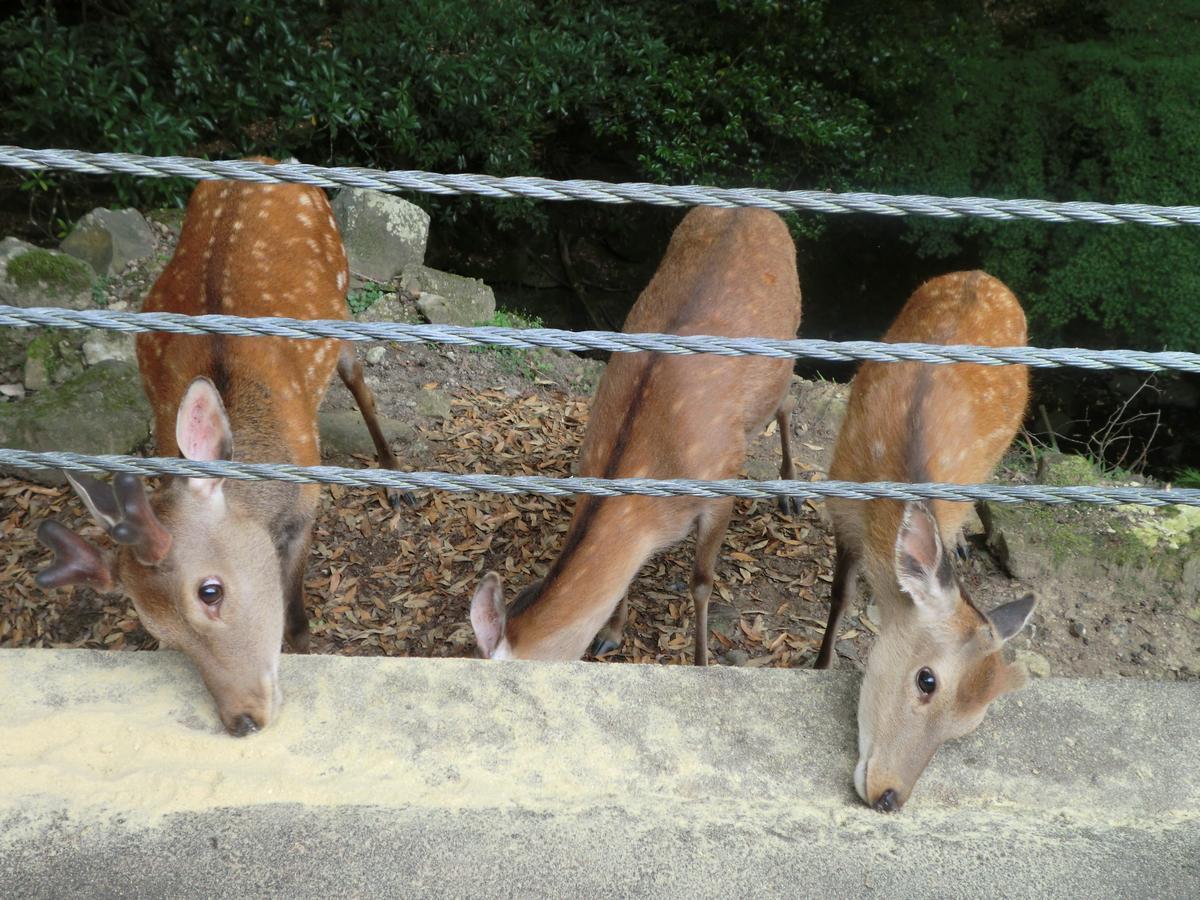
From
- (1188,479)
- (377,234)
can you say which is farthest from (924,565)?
(377,234)

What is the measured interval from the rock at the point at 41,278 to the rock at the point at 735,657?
153 inches

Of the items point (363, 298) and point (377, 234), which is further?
point (377, 234)

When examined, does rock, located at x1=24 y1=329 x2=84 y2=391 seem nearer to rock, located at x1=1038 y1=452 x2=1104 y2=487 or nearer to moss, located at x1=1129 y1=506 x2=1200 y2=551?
rock, located at x1=1038 y1=452 x2=1104 y2=487

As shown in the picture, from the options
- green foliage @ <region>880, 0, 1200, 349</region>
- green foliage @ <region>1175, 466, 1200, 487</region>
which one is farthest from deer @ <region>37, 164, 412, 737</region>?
green foliage @ <region>880, 0, 1200, 349</region>

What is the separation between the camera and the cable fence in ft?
5.92

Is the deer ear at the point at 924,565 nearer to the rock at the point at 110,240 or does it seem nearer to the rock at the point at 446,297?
the rock at the point at 446,297

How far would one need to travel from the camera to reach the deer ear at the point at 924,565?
2.72 metres

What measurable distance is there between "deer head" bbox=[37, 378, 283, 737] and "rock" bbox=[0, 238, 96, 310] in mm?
3145

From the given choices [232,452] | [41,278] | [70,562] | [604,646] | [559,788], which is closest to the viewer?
[559,788]

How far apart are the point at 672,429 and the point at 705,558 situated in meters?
0.59

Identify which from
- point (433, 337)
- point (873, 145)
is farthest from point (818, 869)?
point (873, 145)

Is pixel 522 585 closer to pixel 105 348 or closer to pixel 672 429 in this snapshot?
pixel 672 429

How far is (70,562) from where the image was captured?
2578 millimetres

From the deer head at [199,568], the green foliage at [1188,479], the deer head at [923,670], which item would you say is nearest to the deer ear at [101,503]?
the deer head at [199,568]
